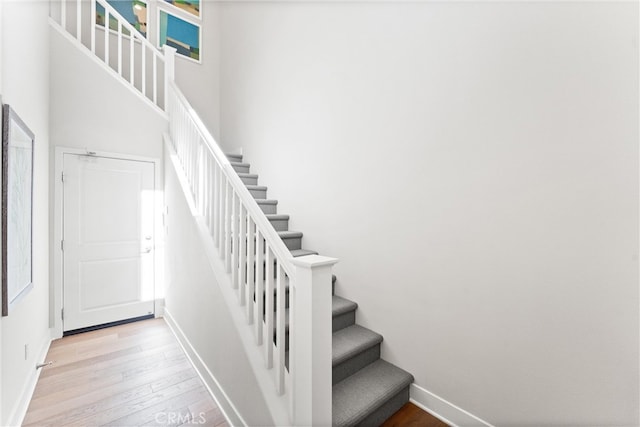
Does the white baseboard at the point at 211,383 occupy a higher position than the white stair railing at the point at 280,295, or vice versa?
the white stair railing at the point at 280,295

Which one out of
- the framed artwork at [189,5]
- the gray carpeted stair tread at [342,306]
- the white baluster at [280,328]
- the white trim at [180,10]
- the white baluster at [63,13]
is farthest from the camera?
the framed artwork at [189,5]

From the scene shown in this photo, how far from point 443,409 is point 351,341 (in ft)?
2.29

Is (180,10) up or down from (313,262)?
up

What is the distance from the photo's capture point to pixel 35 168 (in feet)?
7.75

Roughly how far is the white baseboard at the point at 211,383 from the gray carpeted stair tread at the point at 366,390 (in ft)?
1.98

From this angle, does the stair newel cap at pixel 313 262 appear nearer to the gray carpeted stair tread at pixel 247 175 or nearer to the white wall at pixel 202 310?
the white wall at pixel 202 310

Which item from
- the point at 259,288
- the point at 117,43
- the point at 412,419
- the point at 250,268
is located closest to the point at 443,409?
the point at 412,419

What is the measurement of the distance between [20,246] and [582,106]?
10.9 ft

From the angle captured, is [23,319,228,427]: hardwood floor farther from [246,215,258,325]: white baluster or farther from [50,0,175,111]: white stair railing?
[50,0,175,111]: white stair railing

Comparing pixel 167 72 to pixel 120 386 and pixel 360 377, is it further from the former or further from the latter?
pixel 360 377

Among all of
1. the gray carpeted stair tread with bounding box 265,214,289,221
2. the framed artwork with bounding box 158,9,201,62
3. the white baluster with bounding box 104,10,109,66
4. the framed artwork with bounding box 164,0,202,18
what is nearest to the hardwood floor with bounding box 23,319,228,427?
the gray carpeted stair tread with bounding box 265,214,289,221

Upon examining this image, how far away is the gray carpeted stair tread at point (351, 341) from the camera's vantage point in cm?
191

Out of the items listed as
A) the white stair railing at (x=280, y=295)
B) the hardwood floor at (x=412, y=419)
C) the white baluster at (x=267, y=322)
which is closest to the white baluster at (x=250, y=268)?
the white stair railing at (x=280, y=295)

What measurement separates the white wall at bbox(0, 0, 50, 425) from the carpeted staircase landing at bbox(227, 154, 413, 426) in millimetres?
1902
